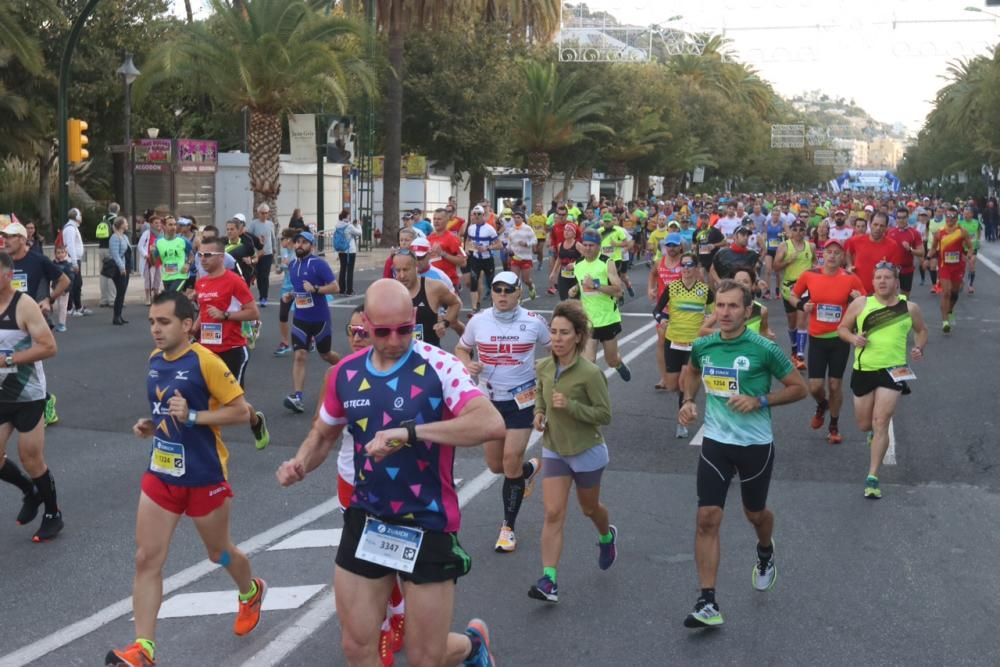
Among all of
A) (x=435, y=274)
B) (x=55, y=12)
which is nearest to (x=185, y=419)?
(x=435, y=274)

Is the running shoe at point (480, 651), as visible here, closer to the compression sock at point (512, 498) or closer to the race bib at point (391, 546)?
the race bib at point (391, 546)

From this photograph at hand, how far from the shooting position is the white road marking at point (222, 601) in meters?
6.62

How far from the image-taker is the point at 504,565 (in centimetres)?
762

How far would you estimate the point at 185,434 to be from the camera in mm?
6043

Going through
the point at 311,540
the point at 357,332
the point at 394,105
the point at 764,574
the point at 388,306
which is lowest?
the point at 311,540

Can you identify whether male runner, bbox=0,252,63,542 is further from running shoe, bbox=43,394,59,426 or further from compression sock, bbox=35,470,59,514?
running shoe, bbox=43,394,59,426

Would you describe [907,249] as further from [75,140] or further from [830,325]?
[75,140]

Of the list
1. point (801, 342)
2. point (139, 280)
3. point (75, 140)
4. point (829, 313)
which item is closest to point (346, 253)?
point (139, 280)

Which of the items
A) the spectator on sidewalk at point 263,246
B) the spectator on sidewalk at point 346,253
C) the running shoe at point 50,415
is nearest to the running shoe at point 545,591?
the running shoe at point 50,415

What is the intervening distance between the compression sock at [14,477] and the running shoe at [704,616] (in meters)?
4.30

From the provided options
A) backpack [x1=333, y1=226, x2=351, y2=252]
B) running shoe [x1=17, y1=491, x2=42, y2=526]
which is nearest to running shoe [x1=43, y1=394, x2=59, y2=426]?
running shoe [x1=17, y1=491, x2=42, y2=526]

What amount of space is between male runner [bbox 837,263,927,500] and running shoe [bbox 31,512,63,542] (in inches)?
223

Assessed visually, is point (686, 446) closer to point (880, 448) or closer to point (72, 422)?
point (880, 448)

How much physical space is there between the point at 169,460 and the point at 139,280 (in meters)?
23.9
